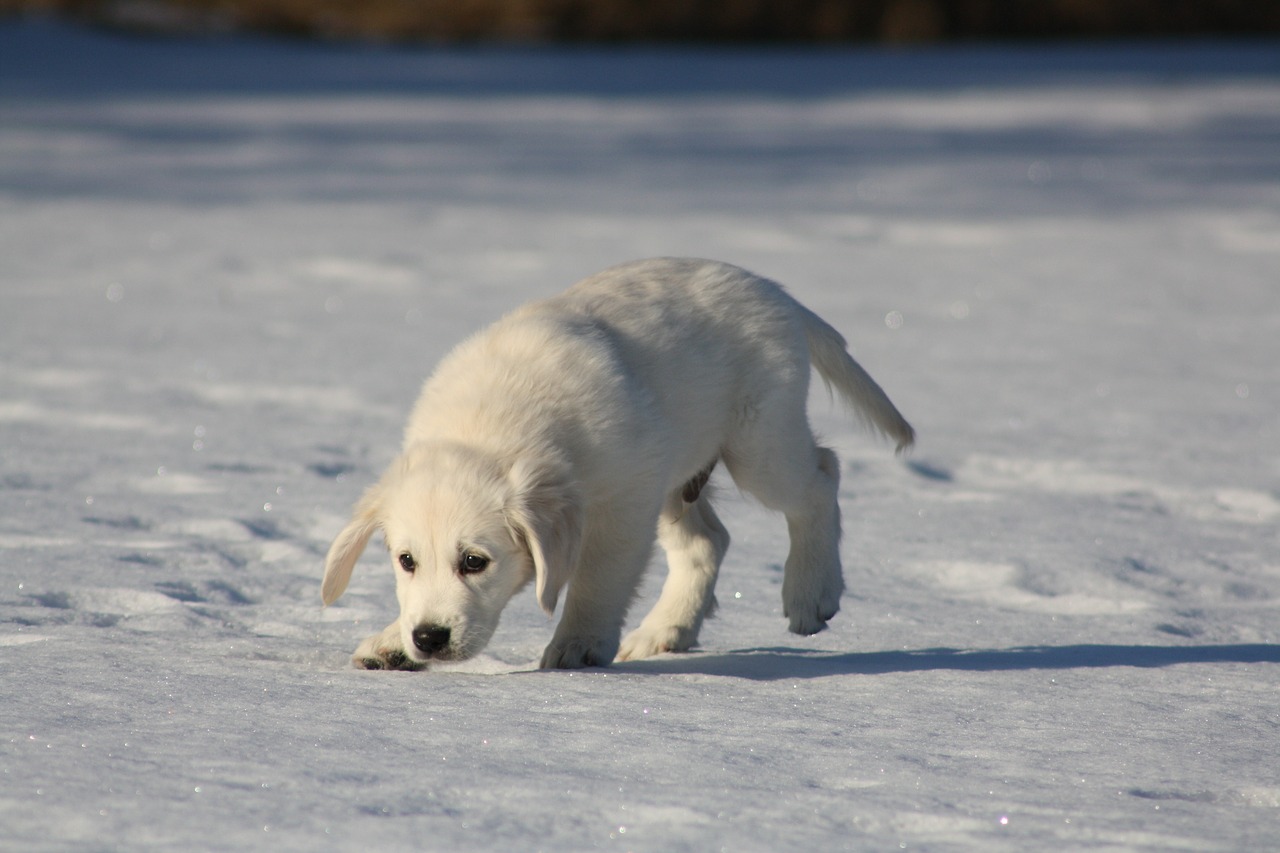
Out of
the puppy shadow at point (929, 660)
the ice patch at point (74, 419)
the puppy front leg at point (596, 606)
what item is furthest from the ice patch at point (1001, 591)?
the ice patch at point (74, 419)

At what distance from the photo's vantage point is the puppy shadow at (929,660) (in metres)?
3.49

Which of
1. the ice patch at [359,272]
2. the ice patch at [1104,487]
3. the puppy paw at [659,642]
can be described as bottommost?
the ice patch at [359,272]

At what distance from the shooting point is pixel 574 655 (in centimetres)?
352

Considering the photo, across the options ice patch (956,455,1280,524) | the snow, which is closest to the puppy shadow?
the snow

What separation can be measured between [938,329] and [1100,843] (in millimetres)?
5361

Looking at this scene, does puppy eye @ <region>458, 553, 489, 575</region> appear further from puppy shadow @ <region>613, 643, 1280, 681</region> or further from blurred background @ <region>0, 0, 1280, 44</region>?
blurred background @ <region>0, 0, 1280, 44</region>

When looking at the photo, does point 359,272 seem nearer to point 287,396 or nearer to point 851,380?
point 287,396

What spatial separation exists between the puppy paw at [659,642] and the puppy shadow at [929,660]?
5 centimetres

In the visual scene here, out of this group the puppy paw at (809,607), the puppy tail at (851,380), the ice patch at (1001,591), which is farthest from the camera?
the puppy tail at (851,380)

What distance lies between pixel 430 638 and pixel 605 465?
544 millimetres

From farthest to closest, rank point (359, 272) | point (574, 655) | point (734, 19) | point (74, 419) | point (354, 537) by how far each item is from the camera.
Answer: point (734, 19) < point (359, 272) < point (74, 419) < point (574, 655) < point (354, 537)

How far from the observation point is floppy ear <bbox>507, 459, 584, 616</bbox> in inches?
126

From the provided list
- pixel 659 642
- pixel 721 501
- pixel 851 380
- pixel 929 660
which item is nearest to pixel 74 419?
pixel 721 501

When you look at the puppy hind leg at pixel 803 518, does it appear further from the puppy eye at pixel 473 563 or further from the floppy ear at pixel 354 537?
the floppy ear at pixel 354 537
